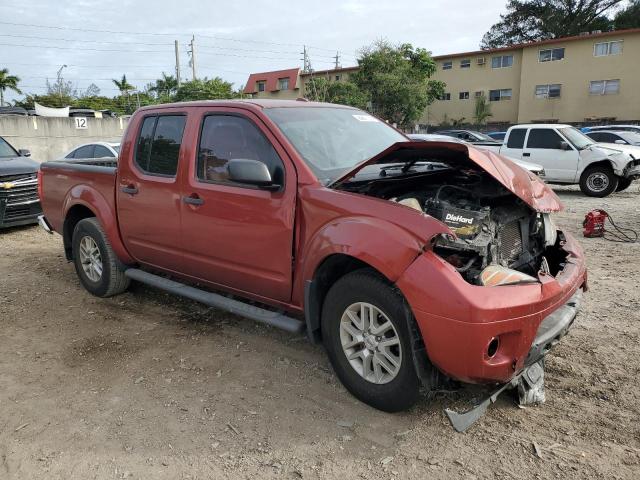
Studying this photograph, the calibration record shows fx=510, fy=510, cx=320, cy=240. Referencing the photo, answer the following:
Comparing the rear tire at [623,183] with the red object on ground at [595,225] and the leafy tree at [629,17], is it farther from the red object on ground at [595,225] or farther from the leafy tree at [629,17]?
the leafy tree at [629,17]

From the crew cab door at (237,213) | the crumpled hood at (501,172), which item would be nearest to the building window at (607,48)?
the crumpled hood at (501,172)

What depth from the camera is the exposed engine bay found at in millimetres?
2898

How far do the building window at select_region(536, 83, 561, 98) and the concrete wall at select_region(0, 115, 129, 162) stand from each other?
2920 cm

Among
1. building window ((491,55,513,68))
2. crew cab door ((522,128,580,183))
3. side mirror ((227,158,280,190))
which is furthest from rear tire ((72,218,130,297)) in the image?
building window ((491,55,513,68))

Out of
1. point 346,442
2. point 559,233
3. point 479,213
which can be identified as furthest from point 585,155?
point 346,442

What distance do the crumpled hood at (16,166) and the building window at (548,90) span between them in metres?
35.5

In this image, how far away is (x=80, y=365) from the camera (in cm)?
390

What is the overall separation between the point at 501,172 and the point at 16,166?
8.91m

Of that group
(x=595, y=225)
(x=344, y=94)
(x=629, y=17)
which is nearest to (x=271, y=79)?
(x=344, y=94)

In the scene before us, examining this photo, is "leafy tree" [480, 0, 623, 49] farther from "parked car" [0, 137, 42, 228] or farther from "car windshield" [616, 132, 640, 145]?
"parked car" [0, 137, 42, 228]

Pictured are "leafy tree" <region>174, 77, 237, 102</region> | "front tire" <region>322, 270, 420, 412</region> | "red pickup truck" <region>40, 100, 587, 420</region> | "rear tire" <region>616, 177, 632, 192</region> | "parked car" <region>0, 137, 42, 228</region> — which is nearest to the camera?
"red pickup truck" <region>40, 100, 587, 420</region>

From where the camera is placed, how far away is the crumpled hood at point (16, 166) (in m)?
8.83

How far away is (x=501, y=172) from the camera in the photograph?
310 cm

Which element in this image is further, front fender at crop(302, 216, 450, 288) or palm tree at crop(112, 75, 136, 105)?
palm tree at crop(112, 75, 136, 105)
